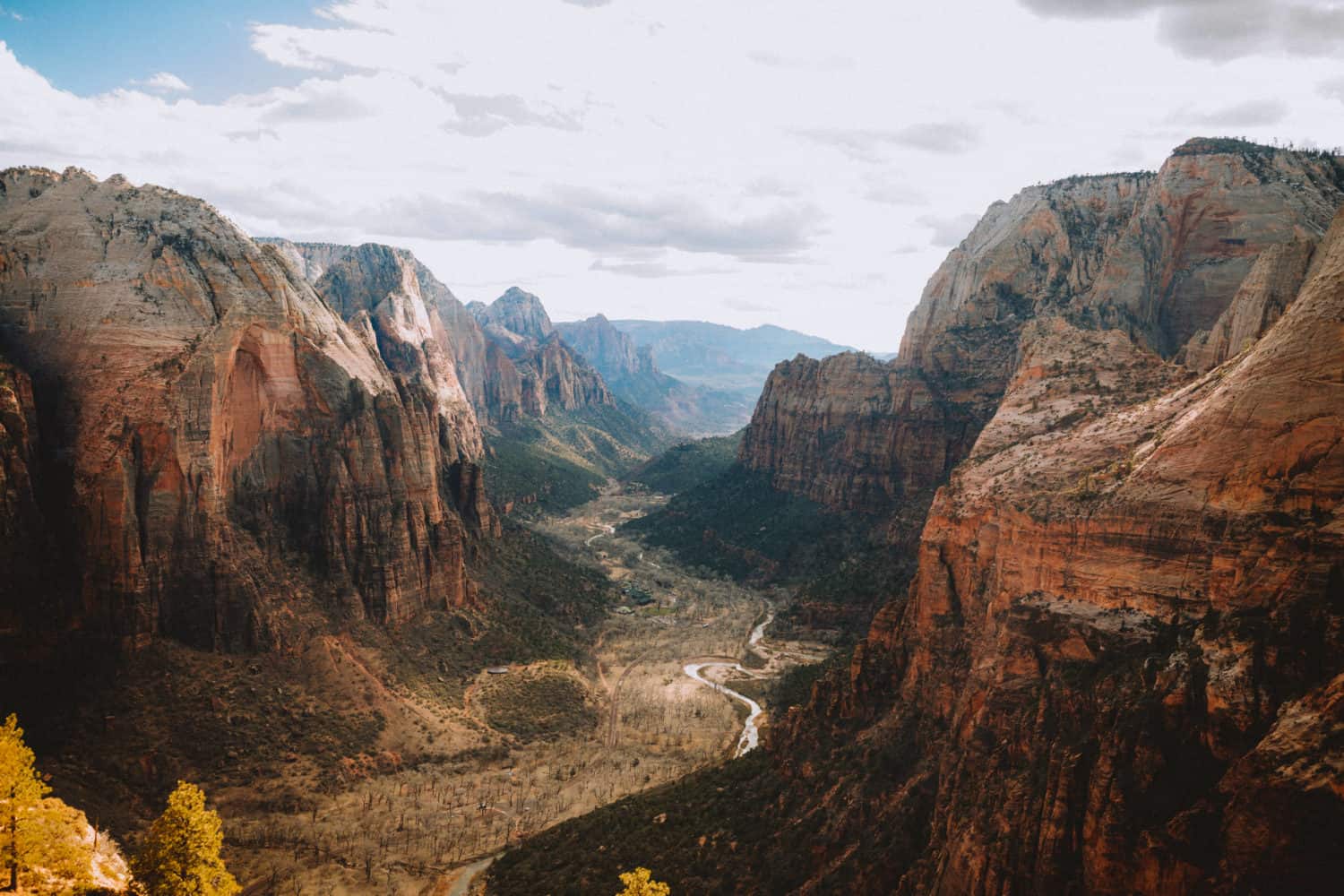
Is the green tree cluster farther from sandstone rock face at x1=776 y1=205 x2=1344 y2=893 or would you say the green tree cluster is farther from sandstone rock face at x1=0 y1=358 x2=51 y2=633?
sandstone rock face at x1=776 y1=205 x2=1344 y2=893

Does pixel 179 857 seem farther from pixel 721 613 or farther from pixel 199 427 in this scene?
pixel 721 613

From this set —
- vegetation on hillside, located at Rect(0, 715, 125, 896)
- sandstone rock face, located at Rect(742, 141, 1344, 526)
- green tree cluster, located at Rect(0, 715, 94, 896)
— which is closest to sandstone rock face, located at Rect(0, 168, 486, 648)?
vegetation on hillside, located at Rect(0, 715, 125, 896)

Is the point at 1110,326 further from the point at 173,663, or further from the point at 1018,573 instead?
the point at 173,663

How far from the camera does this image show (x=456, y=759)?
65.2 meters

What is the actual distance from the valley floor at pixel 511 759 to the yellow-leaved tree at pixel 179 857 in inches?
545

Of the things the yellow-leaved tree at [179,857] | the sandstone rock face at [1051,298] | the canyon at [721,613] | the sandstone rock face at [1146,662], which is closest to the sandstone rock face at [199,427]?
the canyon at [721,613]

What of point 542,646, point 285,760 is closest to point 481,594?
point 542,646

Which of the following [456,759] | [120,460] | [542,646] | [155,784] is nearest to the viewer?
[155,784]

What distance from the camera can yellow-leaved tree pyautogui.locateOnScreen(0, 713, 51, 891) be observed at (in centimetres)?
2889

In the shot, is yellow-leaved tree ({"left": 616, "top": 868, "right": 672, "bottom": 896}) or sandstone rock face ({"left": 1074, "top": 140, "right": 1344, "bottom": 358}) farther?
sandstone rock face ({"left": 1074, "top": 140, "right": 1344, "bottom": 358})

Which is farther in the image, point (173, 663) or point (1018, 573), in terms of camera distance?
point (173, 663)

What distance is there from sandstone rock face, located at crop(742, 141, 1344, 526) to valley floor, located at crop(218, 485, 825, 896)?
144 feet

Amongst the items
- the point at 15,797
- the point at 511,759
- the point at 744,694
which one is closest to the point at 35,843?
the point at 15,797

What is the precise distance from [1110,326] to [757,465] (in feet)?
296
